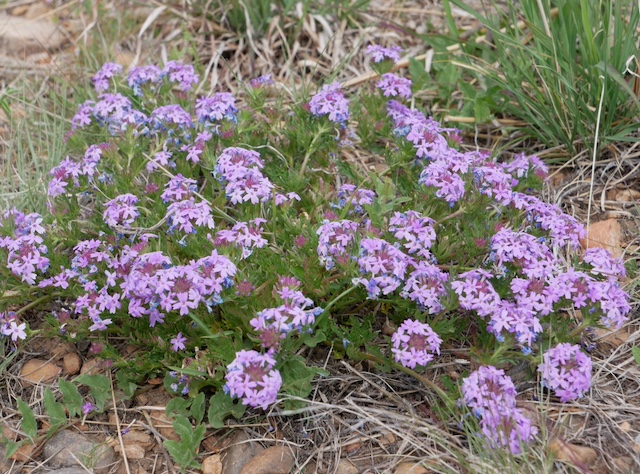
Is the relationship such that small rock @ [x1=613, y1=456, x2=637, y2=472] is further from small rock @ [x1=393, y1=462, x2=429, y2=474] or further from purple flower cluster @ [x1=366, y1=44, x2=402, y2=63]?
purple flower cluster @ [x1=366, y1=44, x2=402, y2=63]

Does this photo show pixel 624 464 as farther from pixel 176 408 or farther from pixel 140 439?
pixel 140 439

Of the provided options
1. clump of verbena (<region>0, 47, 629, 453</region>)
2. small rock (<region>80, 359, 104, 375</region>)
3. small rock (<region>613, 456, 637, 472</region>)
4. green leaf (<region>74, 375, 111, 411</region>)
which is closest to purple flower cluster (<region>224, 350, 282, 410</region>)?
clump of verbena (<region>0, 47, 629, 453</region>)

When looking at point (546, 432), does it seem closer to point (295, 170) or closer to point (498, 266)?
point (498, 266)

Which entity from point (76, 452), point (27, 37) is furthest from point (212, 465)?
point (27, 37)

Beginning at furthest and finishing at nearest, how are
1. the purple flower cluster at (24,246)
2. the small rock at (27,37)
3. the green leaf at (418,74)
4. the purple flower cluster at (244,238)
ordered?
the small rock at (27,37) < the green leaf at (418,74) < the purple flower cluster at (24,246) < the purple flower cluster at (244,238)

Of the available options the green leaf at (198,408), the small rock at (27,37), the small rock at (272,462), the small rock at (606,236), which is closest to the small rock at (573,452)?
the small rock at (272,462)

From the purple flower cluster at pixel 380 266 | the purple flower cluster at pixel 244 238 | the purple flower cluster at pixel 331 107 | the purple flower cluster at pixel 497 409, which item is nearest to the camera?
the purple flower cluster at pixel 497 409

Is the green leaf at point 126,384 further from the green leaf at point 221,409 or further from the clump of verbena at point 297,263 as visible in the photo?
the green leaf at point 221,409

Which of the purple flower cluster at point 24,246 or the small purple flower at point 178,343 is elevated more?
the purple flower cluster at point 24,246
